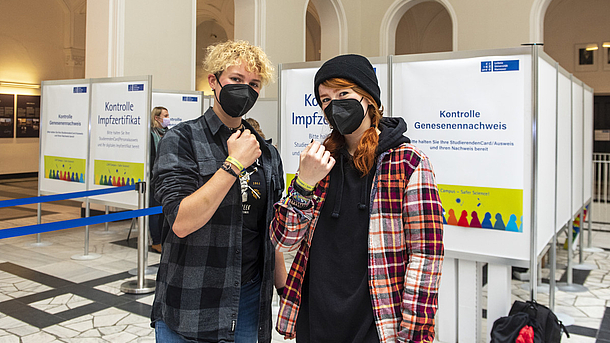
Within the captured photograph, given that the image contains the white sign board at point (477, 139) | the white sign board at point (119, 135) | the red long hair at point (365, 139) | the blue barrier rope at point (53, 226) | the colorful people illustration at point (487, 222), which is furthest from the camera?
the white sign board at point (119, 135)

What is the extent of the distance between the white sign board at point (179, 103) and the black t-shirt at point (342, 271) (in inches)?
258

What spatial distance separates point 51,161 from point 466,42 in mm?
10061

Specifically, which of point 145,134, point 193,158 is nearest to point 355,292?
point 193,158

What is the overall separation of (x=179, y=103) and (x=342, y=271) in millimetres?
6928

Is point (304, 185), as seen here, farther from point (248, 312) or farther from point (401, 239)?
point (248, 312)

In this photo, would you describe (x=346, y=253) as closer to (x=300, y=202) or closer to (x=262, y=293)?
(x=300, y=202)

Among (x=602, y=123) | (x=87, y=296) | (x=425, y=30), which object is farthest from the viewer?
(x=425, y=30)

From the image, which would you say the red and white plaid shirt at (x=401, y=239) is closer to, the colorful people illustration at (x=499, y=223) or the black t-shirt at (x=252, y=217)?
the black t-shirt at (x=252, y=217)

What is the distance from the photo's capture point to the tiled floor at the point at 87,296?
13.8 ft

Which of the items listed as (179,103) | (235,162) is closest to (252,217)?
(235,162)

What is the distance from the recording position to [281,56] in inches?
455

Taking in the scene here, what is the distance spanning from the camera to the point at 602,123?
18516 mm

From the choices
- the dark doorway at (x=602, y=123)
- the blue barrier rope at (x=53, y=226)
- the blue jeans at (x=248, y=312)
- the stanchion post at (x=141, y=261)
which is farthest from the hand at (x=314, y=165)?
the dark doorway at (x=602, y=123)

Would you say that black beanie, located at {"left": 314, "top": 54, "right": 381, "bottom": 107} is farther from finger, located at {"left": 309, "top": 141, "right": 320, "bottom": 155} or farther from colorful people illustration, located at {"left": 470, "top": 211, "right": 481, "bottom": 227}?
colorful people illustration, located at {"left": 470, "top": 211, "right": 481, "bottom": 227}
